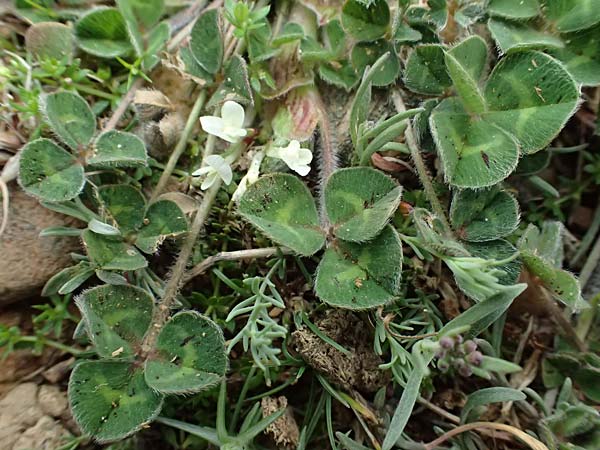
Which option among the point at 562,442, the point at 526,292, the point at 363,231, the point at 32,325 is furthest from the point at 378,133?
the point at 32,325

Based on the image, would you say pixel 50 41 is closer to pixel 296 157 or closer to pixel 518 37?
pixel 296 157

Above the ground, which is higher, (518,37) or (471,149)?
(518,37)

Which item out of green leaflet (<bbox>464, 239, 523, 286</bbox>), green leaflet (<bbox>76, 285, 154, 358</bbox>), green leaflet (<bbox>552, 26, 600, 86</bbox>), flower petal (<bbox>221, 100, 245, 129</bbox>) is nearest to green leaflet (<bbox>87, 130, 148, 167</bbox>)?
flower petal (<bbox>221, 100, 245, 129</bbox>)

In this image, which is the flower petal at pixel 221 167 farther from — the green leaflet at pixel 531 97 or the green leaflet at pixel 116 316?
the green leaflet at pixel 531 97

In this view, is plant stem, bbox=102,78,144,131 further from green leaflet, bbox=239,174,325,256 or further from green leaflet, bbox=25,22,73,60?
green leaflet, bbox=239,174,325,256

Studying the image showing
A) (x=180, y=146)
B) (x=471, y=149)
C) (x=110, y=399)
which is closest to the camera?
(x=110, y=399)

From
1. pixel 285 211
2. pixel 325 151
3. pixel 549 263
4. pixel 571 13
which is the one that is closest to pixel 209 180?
pixel 285 211

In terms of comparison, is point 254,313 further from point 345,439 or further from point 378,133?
point 378,133
